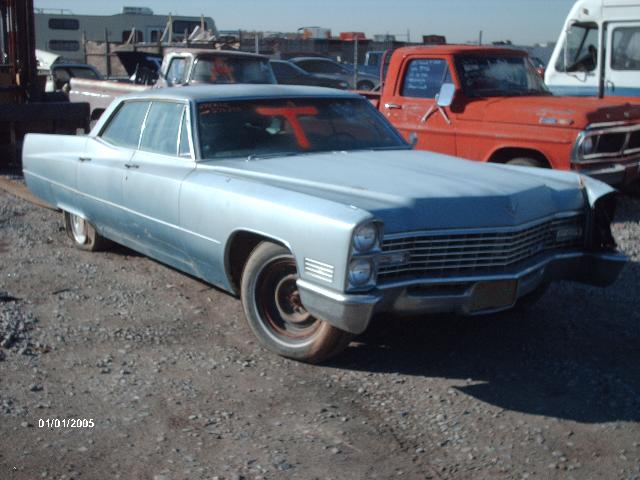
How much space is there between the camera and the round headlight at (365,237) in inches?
148

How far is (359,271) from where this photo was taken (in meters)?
3.80

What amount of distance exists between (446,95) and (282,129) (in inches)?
125

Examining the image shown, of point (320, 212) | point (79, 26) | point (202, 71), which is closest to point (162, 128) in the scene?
point (320, 212)

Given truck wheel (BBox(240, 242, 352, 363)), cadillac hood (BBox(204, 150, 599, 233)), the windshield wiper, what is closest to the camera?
cadillac hood (BBox(204, 150, 599, 233))

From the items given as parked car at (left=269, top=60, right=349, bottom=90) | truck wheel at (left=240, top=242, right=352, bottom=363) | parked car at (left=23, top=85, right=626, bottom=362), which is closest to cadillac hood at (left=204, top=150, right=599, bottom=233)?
parked car at (left=23, top=85, right=626, bottom=362)

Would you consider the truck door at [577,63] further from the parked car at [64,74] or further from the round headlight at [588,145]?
the parked car at [64,74]

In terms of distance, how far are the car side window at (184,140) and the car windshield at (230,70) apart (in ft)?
23.0

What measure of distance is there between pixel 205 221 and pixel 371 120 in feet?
5.38

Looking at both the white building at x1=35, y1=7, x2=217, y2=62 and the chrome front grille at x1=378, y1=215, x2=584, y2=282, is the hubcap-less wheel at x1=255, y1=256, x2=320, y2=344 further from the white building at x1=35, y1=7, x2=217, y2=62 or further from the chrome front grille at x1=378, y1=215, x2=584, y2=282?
the white building at x1=35, y1=7, x2=217, y2=62

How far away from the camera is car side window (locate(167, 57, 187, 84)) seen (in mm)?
12459

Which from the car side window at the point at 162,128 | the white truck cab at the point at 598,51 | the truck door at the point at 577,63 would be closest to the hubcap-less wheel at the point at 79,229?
the car side window at the point at 162,128

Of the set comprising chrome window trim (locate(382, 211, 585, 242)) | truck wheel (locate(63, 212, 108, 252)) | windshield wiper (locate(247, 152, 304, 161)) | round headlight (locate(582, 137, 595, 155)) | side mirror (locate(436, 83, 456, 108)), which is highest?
side mirror (locate(436, 83, 456, 108))

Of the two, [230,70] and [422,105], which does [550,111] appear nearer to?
[422,105]

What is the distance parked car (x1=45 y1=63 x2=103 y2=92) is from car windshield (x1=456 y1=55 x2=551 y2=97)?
498 inches
